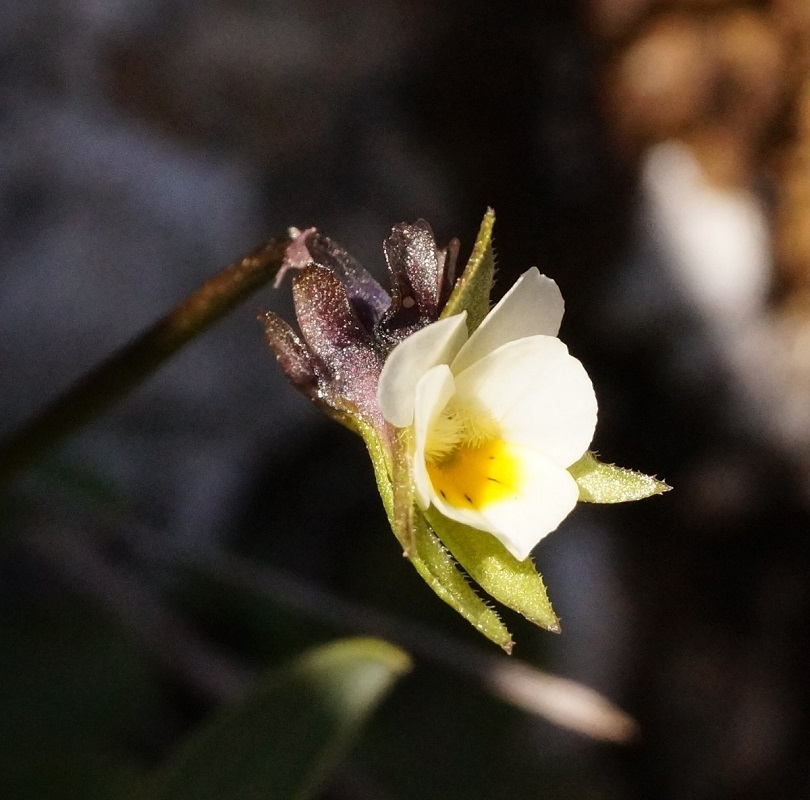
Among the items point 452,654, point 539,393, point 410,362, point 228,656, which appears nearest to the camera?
point 410,362

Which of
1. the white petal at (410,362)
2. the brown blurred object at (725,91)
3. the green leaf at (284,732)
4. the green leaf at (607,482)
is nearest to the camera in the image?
the white petal at (410,362)

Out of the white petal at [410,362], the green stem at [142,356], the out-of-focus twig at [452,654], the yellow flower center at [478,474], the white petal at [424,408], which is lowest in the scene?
the out-of-focus twig at [452,654]

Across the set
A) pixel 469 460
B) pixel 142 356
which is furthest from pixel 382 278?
pixel 469 460

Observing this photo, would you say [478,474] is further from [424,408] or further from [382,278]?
[382,278]

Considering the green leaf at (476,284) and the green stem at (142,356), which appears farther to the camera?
the green stem at (142,356)

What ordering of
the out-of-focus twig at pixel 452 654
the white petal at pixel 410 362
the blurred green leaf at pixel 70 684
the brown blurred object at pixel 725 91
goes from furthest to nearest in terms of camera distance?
the brown blurred object at pixel 725 91 < the blurred green leaf at pixel 70 684 < the out-of-focus twig at pixel 452 654 < the white petal at pixel 410 362

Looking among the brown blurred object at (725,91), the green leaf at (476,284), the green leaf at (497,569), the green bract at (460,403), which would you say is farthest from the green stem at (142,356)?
the brown blurred object at (725,91)

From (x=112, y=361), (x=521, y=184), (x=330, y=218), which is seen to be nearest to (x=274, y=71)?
(x=330, y=218)

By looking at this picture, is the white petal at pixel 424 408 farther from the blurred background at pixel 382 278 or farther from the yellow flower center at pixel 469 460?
the blurred background at pixel 382 278
